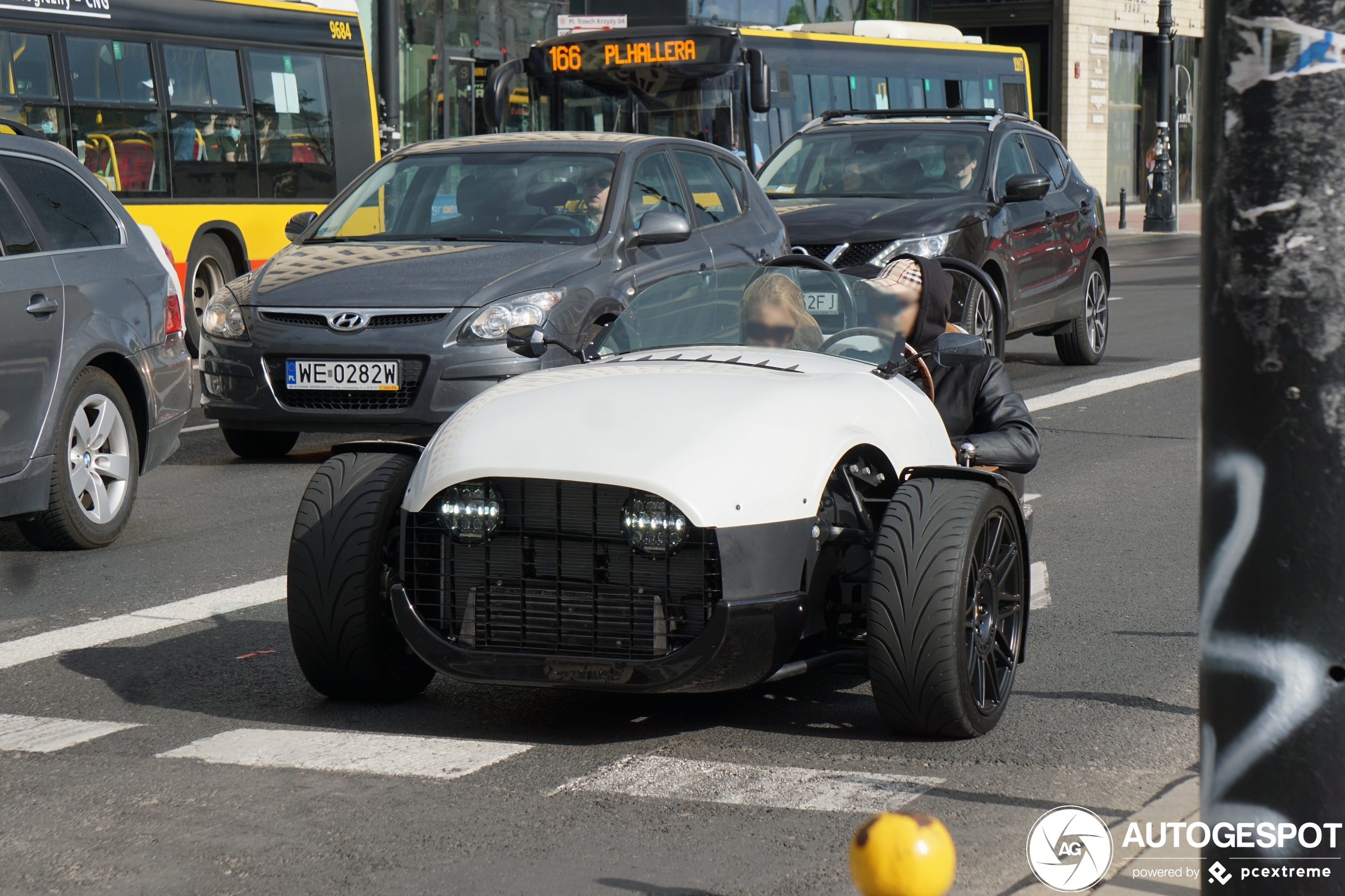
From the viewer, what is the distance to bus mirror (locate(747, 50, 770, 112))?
20047 mm

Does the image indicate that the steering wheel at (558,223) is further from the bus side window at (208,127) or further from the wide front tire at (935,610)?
the bus side window at (208,127)

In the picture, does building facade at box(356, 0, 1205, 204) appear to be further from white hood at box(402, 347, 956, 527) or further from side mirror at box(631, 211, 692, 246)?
white hood at box(402, 347, 956, 527)

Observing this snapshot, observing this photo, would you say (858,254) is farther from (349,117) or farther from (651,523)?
(651,523)

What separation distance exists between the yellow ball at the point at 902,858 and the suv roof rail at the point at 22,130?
6.09 meters

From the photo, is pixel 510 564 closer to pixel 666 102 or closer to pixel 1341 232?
pixel 1341 232

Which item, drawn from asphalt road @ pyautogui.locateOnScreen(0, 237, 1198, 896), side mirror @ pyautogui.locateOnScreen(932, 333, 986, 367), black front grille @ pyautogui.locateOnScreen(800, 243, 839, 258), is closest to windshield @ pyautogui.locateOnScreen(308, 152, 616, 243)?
black front grille @ pyautogui.locateOnScreen(800, 243, 839, 258)

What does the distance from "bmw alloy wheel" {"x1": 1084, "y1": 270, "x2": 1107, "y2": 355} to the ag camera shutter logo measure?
11095mm

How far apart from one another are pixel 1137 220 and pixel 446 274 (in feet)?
114

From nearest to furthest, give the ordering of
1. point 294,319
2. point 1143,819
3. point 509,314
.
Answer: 1. point 1143,819
2. point 509,314
3. point 294,319

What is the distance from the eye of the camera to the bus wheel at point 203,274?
1652 cm

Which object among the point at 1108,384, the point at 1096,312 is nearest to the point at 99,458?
the point at 1108,384

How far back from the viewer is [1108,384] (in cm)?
1359

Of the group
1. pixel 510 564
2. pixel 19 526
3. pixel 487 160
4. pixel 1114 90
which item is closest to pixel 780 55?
pixel 487 160

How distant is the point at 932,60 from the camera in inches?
977
